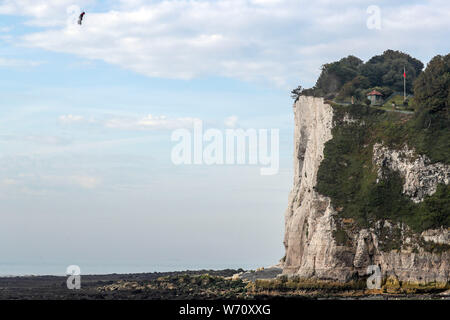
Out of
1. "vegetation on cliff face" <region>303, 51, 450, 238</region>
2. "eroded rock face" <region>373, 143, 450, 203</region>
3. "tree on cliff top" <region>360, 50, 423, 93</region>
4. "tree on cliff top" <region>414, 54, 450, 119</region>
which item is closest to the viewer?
"vegetation on cliff face" <region>303, 51, 450, 238</region>

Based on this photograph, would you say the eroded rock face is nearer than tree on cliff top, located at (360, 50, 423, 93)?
Yes

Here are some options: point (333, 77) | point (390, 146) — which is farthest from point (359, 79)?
point (390, 146)

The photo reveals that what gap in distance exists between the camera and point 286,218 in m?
90.3

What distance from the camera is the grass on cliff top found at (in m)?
69.9

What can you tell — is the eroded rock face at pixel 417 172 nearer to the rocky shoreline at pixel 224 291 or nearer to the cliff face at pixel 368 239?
the cliff face at pixel 368 239

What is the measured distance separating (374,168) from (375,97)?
1371cm

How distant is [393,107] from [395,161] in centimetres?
961

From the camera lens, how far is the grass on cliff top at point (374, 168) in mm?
69938

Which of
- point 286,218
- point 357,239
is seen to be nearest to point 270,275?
point 286,218

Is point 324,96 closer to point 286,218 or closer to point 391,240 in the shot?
point 286,218

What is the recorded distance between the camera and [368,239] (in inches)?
2790

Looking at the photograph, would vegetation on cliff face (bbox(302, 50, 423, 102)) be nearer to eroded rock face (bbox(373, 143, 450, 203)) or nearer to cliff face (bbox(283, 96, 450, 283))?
cliff face (bbox(283, 96, 450, 283))

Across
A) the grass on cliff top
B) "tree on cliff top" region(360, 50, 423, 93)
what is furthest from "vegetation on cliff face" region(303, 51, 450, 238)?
"tree on cliff top" region(360, 50, 423, 93)

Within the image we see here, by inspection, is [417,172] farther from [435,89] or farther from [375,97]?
[375,97]
